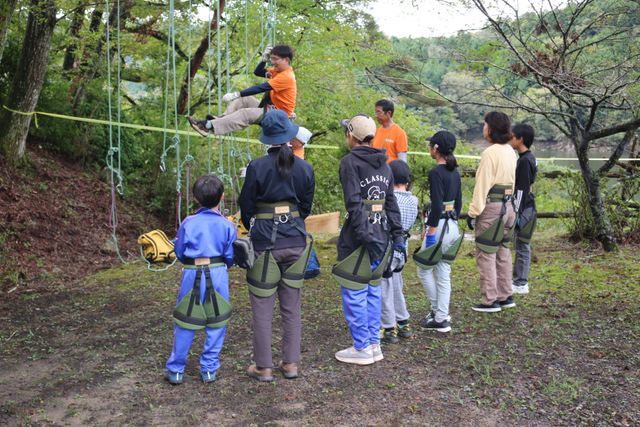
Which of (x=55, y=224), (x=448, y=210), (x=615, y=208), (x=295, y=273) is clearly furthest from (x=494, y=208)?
(x=55, y=224)

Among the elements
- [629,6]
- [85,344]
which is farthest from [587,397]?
[629,6]

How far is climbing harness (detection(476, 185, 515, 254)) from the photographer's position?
5.60 meters

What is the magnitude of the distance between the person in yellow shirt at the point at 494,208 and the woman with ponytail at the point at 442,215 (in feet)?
1.29

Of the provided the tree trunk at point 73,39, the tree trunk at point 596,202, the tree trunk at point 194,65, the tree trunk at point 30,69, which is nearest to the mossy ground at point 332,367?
the tree trunk at point 596,202

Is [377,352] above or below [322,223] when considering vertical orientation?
below

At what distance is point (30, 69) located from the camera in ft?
28.2

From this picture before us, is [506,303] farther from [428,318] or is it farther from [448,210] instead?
Answer: [448,210]

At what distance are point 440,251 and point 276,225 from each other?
161 centimetres

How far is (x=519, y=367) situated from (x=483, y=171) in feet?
5.91

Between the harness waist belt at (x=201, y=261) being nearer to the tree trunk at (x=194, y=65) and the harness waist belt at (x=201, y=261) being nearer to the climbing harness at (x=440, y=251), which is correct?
the climbing harness at (x=440, y=251)

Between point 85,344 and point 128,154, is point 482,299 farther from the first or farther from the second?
point 128,154

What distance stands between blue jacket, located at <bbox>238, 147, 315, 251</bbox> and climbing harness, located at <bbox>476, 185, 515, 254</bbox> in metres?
2.10

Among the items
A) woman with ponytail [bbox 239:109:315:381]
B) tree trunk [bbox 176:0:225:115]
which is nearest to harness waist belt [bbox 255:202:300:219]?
woman with ponytail [bbox 239:109:315:381]

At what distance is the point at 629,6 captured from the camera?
6.59m
